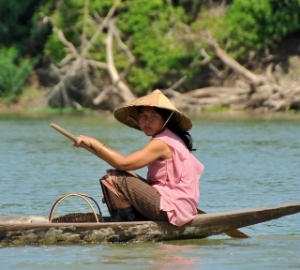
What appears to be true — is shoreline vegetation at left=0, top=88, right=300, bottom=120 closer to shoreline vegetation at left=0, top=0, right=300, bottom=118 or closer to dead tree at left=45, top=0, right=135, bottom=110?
shoreline vegetation at left=0, top=0, right=300, bottom=118

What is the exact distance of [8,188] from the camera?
11477 mm

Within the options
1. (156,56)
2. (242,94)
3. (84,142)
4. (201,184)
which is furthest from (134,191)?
(156,56)

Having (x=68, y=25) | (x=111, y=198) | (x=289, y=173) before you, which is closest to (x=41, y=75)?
(x=68, y=25)

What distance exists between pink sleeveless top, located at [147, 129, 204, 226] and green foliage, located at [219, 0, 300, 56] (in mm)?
20897

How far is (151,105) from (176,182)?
0.59 m

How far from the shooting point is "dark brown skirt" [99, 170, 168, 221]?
7.57m

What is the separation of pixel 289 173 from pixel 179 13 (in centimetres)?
1788

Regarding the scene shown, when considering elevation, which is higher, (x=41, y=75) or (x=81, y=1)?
(x=81, y=1)

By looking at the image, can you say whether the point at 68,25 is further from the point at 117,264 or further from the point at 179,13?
the point at 117,264

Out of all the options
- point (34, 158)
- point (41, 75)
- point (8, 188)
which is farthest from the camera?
point (41, 75)

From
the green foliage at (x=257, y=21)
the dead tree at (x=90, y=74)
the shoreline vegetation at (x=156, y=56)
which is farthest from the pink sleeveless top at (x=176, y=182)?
the green foliage at (x=257, y=21)

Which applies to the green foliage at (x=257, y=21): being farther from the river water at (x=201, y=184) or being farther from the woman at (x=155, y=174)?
the woman at (x=155, y=174)

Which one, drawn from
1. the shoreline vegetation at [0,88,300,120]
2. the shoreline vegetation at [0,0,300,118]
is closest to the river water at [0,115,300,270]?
the shoreline vegetation at [0,88,300,120]

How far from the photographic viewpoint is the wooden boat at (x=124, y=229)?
24.8 feet
